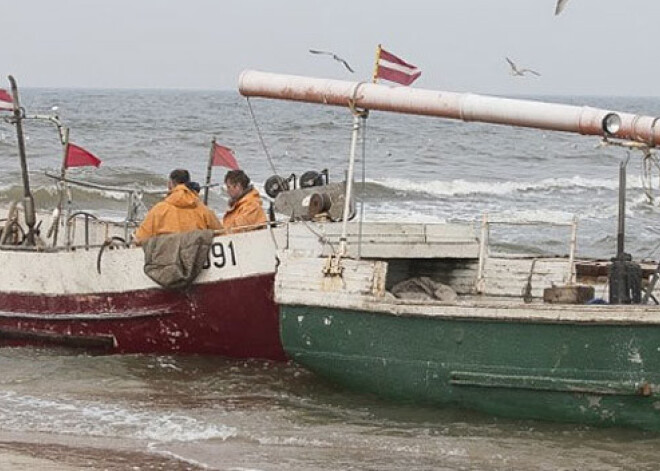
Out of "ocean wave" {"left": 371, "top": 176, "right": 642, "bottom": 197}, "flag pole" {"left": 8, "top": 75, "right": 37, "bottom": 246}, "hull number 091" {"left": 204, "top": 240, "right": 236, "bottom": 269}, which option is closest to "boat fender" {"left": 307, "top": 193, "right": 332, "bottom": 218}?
"hull number 091" {"left": 204, "top": 240, "right": 236, "bottom": 269}

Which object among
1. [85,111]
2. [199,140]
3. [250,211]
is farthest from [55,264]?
[85,111]

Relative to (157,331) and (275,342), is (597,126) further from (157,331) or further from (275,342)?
(157,331)

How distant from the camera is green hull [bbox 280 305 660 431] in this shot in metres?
9.42

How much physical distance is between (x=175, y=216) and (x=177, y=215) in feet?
0.07

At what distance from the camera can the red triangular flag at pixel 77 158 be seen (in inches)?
504

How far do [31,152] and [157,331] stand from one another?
2637 cm

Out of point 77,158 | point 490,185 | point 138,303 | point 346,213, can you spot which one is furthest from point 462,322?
point 490,185

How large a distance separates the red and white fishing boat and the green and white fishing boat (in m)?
0.69

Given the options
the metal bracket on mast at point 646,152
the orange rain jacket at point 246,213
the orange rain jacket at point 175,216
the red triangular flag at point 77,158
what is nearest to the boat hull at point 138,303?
the orange rain jacket at point 175,216

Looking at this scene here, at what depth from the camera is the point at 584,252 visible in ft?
74.3

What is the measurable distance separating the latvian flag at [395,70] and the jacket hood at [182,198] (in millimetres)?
2507

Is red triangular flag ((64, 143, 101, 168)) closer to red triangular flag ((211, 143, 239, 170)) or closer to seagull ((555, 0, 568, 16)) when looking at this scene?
red triangular flag ((211, 143, 239, 170))

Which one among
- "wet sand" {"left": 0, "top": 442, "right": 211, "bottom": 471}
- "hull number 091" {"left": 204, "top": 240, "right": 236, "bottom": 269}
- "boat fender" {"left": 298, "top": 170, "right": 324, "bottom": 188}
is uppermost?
"boat fender" {"left": 298, "top": 170, "right": 324, "bottom": 188}

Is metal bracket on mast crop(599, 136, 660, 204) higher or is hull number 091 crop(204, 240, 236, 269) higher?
metal bracket on mast crop(599, 136, 660, 204)
